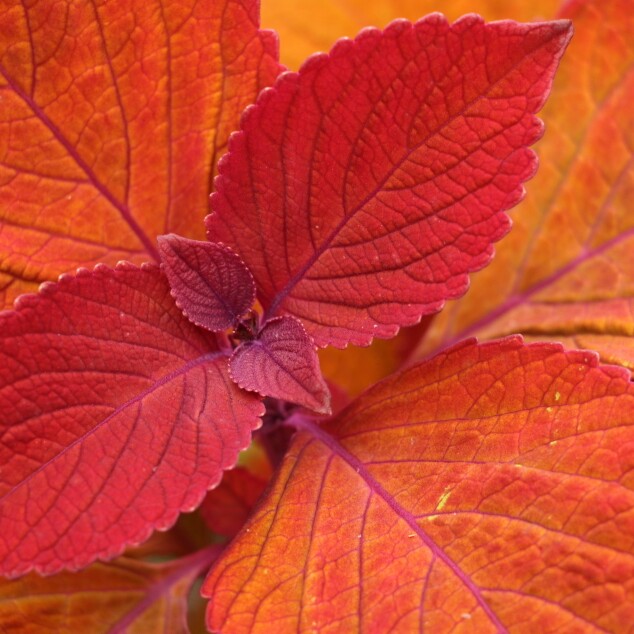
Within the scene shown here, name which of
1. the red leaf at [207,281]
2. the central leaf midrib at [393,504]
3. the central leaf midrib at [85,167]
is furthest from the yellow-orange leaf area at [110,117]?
the central leaf midrib at [393,504]

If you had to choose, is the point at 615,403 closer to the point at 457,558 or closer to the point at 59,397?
the point at 457,558

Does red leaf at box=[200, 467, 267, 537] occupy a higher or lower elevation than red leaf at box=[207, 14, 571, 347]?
lower

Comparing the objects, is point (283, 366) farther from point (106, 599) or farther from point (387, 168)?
point (106, 599)

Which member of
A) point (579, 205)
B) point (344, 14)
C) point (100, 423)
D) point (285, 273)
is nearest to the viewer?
point (100, 423)

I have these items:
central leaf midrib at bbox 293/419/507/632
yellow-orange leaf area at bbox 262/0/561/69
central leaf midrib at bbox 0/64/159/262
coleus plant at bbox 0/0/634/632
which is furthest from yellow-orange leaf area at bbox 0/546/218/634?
yellow-orange leaf area at bbox 262/0/561/69

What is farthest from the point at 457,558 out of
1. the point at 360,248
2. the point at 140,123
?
the point at 140,123

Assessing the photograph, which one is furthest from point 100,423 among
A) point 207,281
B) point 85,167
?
point 85,167

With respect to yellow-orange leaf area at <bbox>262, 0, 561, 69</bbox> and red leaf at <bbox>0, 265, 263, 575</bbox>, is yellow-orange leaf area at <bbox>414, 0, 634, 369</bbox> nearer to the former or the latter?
yellow-orange leaf area at <bbox>262, 0, 561, 69</bbox>
